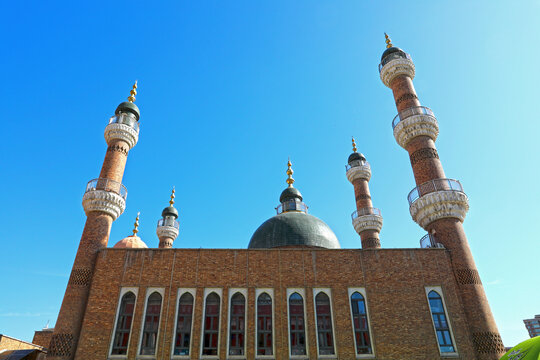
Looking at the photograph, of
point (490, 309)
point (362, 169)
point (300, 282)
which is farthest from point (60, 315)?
point (362, 169)

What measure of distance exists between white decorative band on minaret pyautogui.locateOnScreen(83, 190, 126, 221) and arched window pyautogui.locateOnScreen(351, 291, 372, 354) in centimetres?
981

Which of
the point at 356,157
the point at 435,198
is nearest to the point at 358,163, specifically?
the point at 356,157

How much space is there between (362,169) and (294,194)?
182 inches

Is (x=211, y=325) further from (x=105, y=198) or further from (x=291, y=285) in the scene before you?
(x=105, y=198)

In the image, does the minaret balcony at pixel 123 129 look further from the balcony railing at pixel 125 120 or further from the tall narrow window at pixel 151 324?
the tall narrow window at pixel 151 324

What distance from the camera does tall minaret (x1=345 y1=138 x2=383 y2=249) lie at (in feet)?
72.5

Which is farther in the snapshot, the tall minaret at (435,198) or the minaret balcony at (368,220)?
the minaret balcony at (368,220)

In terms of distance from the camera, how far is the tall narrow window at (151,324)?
1197 centimetres

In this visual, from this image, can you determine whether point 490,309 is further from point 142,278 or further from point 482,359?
point 142,278

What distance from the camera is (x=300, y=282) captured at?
42.8 ft

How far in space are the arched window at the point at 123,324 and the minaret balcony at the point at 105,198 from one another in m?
3.90

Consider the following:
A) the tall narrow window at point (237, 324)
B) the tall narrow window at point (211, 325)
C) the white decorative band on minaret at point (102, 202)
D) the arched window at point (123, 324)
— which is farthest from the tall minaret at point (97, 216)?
the tall narrow window at point (237, 324)

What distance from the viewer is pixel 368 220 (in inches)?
875

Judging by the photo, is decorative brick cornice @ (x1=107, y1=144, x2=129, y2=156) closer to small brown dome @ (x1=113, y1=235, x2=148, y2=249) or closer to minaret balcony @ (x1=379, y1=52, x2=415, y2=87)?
small brown dome @ (x1=113, y1=235, x2=148, y2=249)
